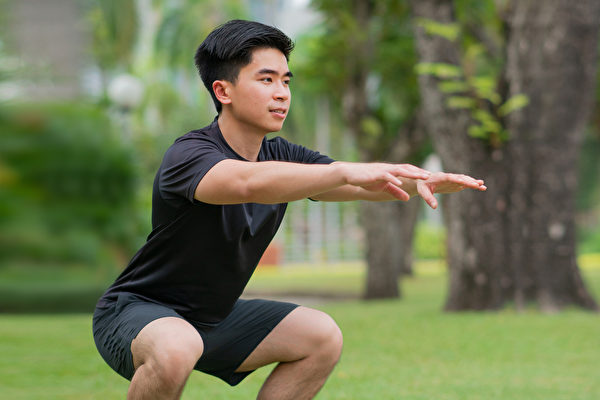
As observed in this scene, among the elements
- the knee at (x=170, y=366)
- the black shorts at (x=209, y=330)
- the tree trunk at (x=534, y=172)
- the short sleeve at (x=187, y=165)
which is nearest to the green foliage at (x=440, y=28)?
the tree trunk at (x=534, y=172)

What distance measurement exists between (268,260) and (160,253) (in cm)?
2676

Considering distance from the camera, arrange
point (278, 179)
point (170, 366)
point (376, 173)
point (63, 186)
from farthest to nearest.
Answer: point (63, 186)
point (170, 366)
point (278, 179)
point (376, 173)

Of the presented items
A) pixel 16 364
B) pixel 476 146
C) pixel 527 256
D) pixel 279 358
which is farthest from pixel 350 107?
pixel 279 358

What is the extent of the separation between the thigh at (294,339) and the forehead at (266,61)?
44.4 inches

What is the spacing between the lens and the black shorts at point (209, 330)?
3055mm

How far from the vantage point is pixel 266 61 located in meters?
3.18

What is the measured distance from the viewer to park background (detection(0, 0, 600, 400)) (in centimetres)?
630

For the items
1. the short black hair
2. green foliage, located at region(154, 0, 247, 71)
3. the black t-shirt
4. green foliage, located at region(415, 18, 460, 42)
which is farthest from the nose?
green foliage, located at region(154, 0, 247, 71)

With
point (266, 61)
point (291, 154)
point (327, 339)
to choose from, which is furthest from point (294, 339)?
point (266, 61)

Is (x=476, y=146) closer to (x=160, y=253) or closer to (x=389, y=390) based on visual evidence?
(x=389, y=390)

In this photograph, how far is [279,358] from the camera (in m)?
3.49

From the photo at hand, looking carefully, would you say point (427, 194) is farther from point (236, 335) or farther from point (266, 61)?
point (236, 335)

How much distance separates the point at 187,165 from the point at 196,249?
1.44ft

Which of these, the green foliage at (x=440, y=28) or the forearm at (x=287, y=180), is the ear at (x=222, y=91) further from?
the green foliage at (x=440, y=28)
